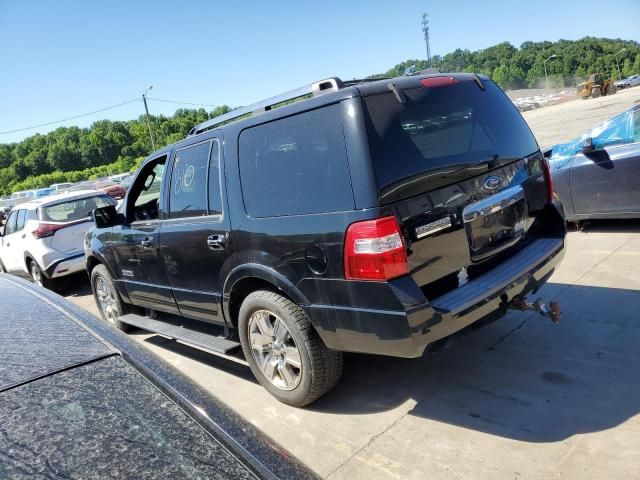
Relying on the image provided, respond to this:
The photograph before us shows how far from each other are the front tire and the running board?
212 millimetres

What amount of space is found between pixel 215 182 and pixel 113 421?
8.23 feet

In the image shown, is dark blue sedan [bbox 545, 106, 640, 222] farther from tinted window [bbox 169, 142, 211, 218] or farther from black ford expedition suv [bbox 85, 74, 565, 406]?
tinted window [bbox 169, 142, 211, 218]

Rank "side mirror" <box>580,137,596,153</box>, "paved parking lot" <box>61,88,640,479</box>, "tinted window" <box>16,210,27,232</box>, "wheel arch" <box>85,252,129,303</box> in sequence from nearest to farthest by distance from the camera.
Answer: "paved parking lot" <box>61,88,640,479</box>
"wheel arch" <box>85,252,129,303</box>
"side mirror" <box>580,137,596,153</box>
"tinted window" <box>16,210,27,232</box>

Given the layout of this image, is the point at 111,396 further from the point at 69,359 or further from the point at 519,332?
the point at 519,332

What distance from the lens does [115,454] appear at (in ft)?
4.38

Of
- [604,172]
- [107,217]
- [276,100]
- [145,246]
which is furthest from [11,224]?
[604,172]

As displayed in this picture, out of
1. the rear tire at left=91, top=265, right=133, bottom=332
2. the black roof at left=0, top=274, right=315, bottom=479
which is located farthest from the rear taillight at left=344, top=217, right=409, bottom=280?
the rear tire at left=91, top=265, right=133, bottom=332

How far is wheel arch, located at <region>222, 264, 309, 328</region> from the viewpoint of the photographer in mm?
3158

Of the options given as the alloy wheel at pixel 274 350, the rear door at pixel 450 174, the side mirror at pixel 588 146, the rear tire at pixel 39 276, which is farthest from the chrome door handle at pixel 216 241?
the rear tire at pixel 39 276

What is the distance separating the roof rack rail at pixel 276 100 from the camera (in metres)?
3.16

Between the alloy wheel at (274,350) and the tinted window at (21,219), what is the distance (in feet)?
23.9

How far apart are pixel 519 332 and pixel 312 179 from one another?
2231 millimetres

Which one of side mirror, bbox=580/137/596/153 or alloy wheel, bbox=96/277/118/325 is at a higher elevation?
side mirror, bbox=580/137/596/153

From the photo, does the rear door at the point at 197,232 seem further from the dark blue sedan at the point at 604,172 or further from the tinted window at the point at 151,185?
the dark blue sedan at the point at 604,172
